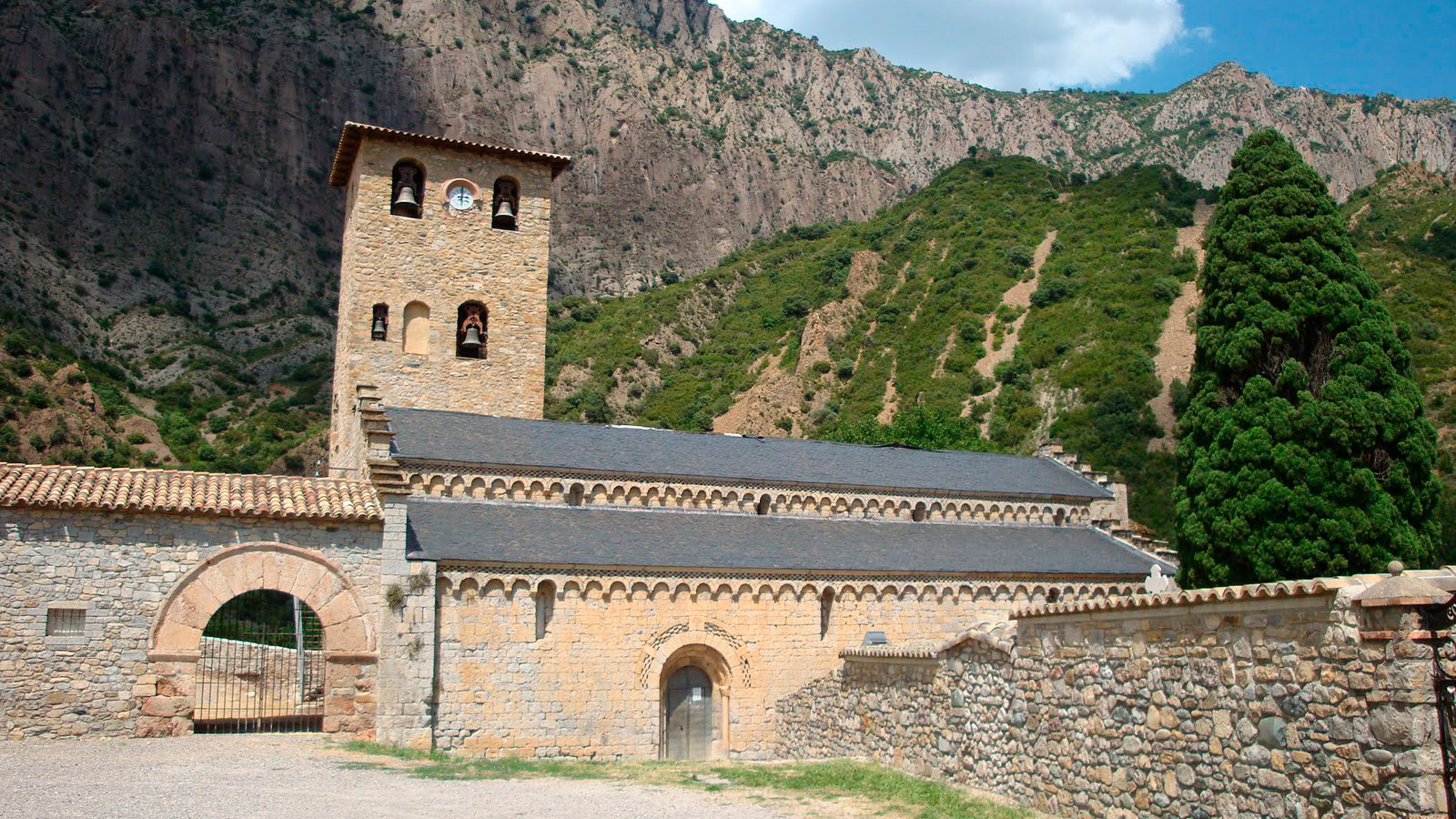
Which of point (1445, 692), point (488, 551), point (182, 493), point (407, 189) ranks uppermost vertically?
point (407, 189)

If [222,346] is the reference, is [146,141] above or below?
above

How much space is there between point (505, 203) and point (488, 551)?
12324 millimetres

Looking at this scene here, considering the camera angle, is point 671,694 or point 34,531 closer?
point 34,531

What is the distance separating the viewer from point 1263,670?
9.45m

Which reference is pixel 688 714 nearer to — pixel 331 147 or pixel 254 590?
pixel 254 590

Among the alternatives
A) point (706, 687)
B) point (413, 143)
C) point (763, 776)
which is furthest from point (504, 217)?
point (763, 776)

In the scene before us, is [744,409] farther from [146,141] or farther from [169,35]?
[169,35]

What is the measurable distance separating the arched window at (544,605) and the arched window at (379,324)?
10104mm

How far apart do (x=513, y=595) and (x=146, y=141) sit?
83950mm

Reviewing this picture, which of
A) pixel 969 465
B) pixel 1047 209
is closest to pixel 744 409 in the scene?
pixel 1047 209

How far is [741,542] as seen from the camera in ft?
76.7

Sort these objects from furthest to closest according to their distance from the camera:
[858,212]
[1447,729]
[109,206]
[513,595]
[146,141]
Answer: [858,212], [146,141], [109,206], [513,595], [1447,729]

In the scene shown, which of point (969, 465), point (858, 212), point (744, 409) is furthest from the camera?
point (858, 212)

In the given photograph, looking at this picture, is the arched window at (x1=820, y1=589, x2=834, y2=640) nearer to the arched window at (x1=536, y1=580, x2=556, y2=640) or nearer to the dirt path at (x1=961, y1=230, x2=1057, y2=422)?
the arched window at (x1=536, y1=580, x2=556, y2=640)
